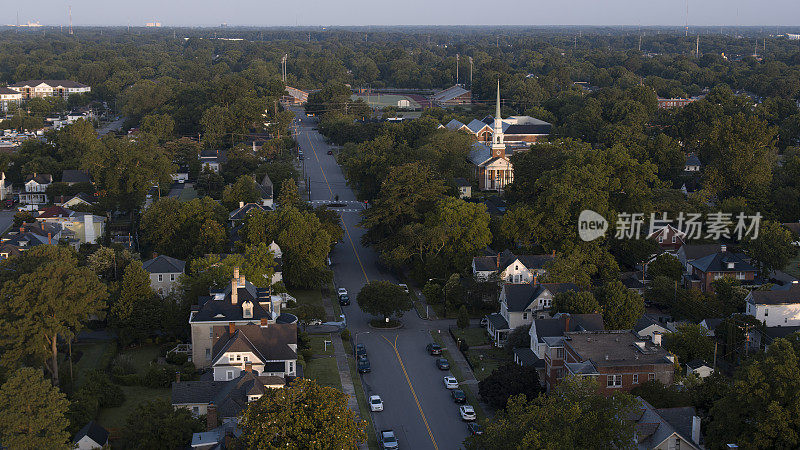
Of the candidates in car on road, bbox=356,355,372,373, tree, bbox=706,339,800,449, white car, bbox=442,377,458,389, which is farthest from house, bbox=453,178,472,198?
tree, bbox=706,339,800,449

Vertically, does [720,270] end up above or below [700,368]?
above

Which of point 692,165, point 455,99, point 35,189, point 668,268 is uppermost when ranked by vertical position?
point 455,99

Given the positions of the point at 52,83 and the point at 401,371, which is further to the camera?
the point at 52,83

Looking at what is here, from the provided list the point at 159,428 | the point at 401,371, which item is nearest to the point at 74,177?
the point at 401,371

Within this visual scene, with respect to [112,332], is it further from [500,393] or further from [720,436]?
[720,436]

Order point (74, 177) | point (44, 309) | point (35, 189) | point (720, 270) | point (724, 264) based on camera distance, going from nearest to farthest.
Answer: point (44, 309) → point (720, 270) → point (724, 264) → point (35, 189) → point (74, 177)

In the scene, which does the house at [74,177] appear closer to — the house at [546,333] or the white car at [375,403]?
the white car at [375,403]

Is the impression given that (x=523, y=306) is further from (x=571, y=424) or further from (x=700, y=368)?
(x=571, y=424)

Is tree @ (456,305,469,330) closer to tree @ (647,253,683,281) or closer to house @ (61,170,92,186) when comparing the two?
tree @ (647,253,683,281)
